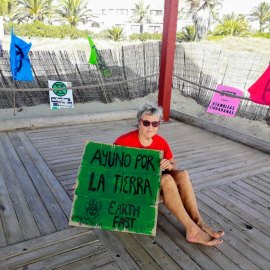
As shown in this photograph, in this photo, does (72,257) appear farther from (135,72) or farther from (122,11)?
(122,11)

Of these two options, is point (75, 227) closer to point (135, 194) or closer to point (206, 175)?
point (135, 194)

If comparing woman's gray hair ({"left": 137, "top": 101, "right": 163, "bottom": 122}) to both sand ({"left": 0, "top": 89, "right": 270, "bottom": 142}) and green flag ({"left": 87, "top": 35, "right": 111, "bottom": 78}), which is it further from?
green flag ({"left": 87, "top": 35, "right": 111, "bottom": 78})

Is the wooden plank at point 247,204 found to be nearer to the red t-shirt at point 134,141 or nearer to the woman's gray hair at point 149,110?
the red t-shirt at point 134,141

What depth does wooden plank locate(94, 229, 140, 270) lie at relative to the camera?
1.77 meters

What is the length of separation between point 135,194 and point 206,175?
1.43 metres

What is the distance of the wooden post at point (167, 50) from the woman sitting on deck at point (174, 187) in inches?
132

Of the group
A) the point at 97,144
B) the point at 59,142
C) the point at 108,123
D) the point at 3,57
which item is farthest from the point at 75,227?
the point at 3,57

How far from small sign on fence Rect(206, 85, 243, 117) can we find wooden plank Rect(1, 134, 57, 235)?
3.30 meters

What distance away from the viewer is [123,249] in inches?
75.1

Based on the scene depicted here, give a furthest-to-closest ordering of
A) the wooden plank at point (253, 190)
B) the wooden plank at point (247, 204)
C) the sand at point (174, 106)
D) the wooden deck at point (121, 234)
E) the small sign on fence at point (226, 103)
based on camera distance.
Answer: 1. the sand at point (174, 106)
2. the small sign on fence at point (226, 103)
3. the wooden plank at point (253, 190)
4. the wooden plank at point (247, 204)
5. the wooden deck at point (121, 234)

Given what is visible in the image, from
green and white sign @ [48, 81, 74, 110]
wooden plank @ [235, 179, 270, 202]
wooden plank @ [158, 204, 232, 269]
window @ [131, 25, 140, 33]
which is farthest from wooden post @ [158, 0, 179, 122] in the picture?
window @ [131, 25, 140, 33]

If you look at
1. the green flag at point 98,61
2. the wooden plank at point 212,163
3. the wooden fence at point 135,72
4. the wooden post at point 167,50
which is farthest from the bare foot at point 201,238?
the green flag at point 98,61

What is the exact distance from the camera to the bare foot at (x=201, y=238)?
1956mm

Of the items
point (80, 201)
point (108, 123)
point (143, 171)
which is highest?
point (143, 171)
